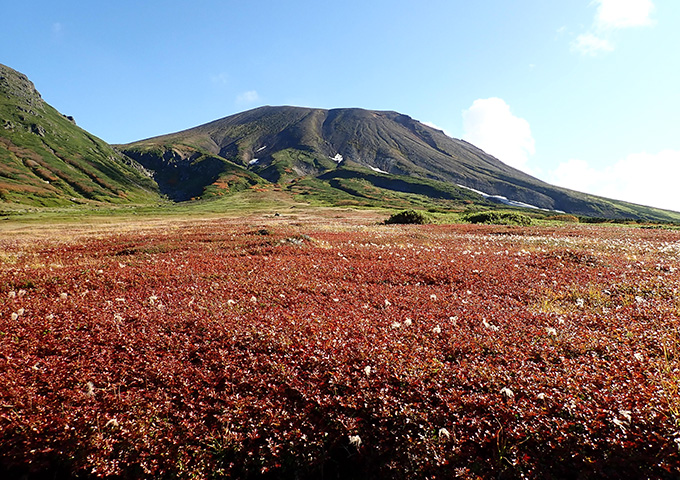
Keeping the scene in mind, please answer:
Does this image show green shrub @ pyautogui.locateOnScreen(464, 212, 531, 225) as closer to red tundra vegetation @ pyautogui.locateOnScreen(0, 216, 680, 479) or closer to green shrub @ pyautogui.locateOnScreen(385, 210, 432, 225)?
green shrub @ pyautogui.locateOnScreen(385, 210, 432, 225)

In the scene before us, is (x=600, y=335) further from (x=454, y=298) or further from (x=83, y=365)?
(x=83, y=365)

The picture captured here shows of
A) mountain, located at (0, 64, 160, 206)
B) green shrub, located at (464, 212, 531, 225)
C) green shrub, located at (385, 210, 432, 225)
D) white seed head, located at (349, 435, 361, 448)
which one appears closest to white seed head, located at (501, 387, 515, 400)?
white seed head, located at (349, 435, 361, 448)

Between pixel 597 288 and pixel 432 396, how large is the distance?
24.8 feet

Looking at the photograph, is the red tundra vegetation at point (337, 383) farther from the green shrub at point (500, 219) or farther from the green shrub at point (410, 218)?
the green shrub at point (500, 219)

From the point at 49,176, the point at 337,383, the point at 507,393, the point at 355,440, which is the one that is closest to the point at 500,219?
the point at 507,393

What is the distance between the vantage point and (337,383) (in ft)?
14.0

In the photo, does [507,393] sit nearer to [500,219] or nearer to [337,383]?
[337,383]

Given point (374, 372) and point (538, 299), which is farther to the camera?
point (538, 299)

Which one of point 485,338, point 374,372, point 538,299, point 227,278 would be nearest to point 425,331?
point 485,338

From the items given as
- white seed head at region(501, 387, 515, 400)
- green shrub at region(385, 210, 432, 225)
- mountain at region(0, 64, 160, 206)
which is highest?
mountain at region(0, 64, 160, 206)

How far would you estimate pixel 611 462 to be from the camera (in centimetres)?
287

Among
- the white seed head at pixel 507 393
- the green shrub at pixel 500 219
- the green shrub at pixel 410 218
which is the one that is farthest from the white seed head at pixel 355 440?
the green shrub at pixel 500 219

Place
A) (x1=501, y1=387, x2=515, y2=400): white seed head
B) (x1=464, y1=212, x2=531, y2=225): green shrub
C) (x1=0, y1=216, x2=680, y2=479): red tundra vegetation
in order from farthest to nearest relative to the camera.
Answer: (x1=464, y1=212, x2=531, y2=225): green shrub < (x1=501, y1=387, x2=515, y2=400): white seed head < (x1=0, y1=216, x2=680, y2=479): red tundra vegetation

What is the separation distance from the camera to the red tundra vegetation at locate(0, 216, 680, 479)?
3.13 meters
